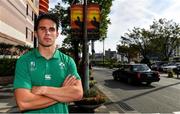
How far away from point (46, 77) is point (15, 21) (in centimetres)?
3782

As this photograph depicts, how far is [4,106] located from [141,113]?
5.39 m

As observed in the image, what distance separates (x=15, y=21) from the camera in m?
40.0

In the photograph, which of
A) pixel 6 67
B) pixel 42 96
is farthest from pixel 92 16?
pixel 6 67

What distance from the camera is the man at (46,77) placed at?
3219mm

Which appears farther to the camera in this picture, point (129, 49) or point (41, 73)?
point (129, 49)

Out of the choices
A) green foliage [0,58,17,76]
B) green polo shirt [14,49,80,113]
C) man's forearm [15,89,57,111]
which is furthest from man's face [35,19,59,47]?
green foliage [0,58,17,76]

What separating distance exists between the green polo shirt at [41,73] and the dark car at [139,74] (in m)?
21.4

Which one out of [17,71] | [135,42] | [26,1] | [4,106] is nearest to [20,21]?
[26,1]

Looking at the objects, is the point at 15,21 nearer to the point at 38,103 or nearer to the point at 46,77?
the point at 46,77

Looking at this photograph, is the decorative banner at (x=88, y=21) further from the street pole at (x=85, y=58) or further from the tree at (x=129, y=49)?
the tree at (x=129, y=49)

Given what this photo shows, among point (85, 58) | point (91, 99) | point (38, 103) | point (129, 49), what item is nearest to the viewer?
point (38, 103)

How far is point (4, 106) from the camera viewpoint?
1406 cm

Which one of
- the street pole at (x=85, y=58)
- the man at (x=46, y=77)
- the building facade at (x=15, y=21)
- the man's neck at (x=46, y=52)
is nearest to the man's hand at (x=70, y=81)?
the man at (x=46, y=77)

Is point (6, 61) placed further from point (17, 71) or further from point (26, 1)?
point (17, 71)
